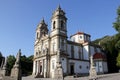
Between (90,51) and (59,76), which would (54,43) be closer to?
(90,51)

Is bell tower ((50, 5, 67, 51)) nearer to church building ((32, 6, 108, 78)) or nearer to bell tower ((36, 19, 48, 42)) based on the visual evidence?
church building ((32, 6, 108, 78))

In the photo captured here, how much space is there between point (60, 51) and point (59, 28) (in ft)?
19.7

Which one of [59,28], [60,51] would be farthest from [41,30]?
[60,51]

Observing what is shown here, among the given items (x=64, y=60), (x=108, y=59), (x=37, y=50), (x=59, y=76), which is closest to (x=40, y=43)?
(x=37, y=50)

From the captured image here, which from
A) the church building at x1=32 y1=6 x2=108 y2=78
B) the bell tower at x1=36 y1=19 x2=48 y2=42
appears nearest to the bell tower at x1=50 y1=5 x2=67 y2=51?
the church building at x1=32 y1=6 x2=108 y2=78

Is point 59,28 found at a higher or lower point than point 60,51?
higher

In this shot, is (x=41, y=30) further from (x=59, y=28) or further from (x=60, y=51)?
(x=60, y=51)

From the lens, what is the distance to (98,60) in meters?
43.8

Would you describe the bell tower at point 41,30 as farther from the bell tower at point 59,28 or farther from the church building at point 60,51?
the bell tower at point 59,28

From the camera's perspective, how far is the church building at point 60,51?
127 ft

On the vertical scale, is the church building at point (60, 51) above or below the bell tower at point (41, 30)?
below

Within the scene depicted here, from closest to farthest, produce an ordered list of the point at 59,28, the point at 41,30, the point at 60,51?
1. the point at 60,51
2. the point at 59,28
3. the point at 41,30

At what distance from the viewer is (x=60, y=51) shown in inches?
1432

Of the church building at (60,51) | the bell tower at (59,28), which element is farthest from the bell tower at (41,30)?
the bell tower at (59,28)
